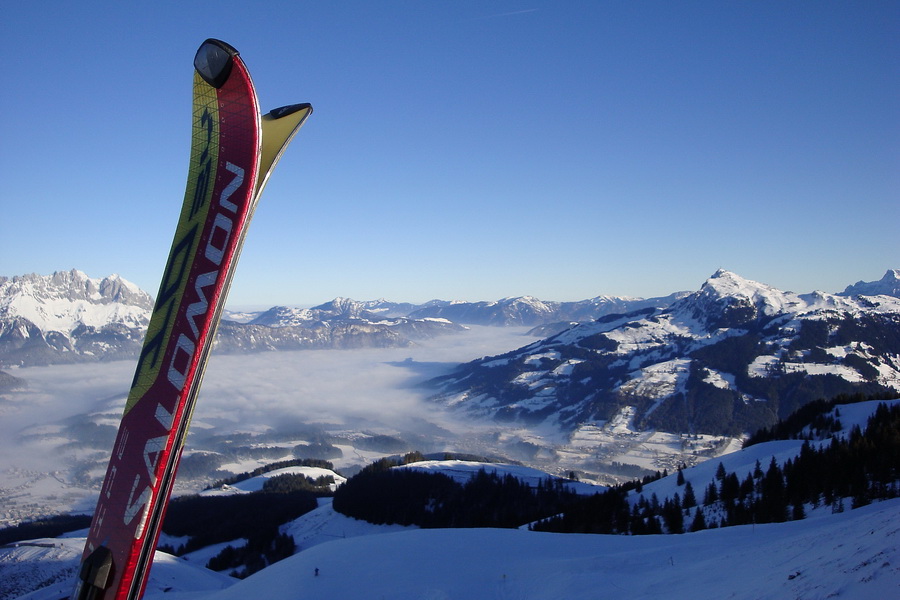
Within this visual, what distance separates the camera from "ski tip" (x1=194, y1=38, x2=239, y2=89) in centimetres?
1184

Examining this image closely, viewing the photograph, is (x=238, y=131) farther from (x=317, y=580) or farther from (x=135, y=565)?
(x=317, y=580)

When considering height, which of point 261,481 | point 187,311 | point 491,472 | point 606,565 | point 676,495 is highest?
point 187,311

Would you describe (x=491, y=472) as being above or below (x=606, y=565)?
below

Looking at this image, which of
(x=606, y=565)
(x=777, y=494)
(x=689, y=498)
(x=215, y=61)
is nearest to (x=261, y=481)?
(x=689, y=498)

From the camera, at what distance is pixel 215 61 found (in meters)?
11.9

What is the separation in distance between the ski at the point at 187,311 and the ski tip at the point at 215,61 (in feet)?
0.07

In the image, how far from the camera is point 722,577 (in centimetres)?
1945

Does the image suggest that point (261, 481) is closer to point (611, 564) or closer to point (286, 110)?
point (611, 564)

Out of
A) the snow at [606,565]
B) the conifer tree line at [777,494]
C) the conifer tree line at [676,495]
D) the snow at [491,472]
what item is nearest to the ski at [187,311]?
the snow at [606,565]

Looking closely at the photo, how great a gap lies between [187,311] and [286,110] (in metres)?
5.23

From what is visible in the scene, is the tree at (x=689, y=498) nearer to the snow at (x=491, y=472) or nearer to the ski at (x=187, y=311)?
the snow at (x=491, y=472)

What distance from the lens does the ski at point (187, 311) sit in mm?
10547

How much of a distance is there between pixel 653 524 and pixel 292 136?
5867cm

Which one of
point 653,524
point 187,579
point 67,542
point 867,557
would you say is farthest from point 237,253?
point 67,542
